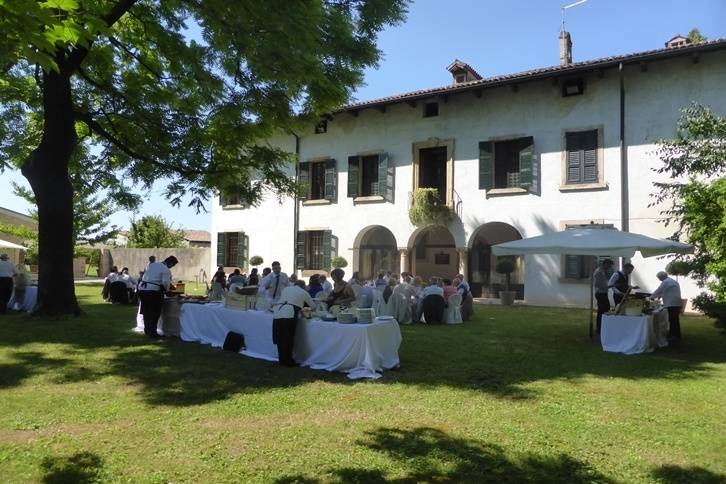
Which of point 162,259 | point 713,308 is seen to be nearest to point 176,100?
point 713,308

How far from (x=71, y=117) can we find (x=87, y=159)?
295 centimetres

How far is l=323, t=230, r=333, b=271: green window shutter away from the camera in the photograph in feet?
68.0

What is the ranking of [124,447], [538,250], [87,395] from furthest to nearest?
1. [538,250]
2. [87,395]
3. [124,447]

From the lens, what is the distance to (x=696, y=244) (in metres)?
9.95

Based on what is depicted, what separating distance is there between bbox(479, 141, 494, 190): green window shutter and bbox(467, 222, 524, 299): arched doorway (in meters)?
1.50

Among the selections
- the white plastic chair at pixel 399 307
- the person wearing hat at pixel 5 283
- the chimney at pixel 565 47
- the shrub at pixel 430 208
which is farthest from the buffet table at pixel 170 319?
the chimney at pixel 565 47

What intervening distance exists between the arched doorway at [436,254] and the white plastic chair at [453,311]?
29.7 feet

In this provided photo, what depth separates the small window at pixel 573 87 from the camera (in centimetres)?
1636

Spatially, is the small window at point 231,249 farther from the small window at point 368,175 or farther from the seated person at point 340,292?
the seated person at point 340,292

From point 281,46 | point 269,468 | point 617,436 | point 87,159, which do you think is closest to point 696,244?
point 617,436

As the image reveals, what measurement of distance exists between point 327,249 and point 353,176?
287 centimetres

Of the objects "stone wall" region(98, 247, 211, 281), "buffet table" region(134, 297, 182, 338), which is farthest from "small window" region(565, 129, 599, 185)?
"stone wall" region(98, 247, 211, 281)

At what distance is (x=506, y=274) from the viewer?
61.3 ft

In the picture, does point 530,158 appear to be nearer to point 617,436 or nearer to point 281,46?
point 281,46
